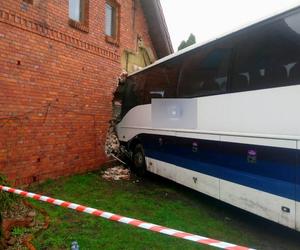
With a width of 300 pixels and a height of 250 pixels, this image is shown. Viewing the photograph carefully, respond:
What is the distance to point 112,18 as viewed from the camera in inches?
428

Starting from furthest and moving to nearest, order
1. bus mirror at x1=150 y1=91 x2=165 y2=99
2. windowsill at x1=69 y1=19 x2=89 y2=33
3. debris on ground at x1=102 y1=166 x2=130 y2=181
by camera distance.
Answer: debris on ground at x1=102 y1=166 x2=130 y2=181 → windowsill at x1=69 y1=19 x2=89 y2=33 → bus mirror at x1=150 y1=91 x2=165 y2=99

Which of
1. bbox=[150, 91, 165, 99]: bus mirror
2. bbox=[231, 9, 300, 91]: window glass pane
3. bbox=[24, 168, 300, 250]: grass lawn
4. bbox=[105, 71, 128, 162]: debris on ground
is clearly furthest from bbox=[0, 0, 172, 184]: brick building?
bbox=[231, 9, 300, 91]: window glass pane

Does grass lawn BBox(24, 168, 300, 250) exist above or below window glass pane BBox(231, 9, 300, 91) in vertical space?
below

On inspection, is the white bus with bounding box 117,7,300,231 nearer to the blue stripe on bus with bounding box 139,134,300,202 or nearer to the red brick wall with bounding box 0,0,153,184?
the blue stripe on bus with bounding box 139,134,300,202

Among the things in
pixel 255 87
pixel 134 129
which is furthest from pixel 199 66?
pixel 134 129

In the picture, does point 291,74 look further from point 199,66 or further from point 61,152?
point 61,152

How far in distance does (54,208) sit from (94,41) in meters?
5.17

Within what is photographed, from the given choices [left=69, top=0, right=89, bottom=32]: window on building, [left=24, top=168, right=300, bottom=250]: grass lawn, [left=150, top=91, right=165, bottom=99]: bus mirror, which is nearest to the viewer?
[left=24, top=168, right=300, bottom=250]: grass lawn

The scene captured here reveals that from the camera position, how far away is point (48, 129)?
26.2 ft

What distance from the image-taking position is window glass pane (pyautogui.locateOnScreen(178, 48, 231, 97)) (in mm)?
5789

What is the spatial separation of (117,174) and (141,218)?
154 inches

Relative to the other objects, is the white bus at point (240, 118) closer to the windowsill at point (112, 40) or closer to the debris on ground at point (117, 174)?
the debris on ground at point (117, 174)

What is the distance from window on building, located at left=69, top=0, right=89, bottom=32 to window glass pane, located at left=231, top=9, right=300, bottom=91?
495 centimetres

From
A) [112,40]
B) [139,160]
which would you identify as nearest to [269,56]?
[139,160]
